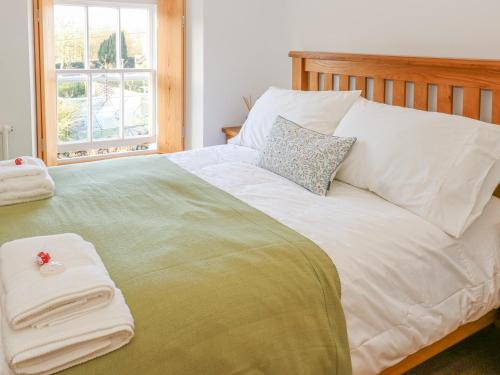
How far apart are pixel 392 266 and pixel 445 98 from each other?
967 millimetres

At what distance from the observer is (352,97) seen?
2455 millimetres

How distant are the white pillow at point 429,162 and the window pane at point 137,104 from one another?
2.08 meters

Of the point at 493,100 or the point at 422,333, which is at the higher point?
the point at 493,100

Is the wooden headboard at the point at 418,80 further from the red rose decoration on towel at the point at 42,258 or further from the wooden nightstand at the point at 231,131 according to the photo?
the red rose decoration on towel at the point at 42,258

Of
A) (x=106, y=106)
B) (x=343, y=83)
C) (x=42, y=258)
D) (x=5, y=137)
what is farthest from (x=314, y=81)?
(x=42, y=258)

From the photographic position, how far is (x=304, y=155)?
2.14m

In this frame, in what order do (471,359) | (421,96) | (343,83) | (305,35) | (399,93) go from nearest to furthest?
(471,359), (421,96), (399,93), (343,83), (305,35)

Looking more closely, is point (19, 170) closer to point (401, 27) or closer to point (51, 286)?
point (51, 286)

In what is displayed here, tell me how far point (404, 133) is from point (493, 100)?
15.4 inches

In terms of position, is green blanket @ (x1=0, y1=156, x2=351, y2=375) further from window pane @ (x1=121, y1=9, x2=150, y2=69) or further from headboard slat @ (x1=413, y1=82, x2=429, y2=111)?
window pane @ (x1=121, y1=9, x2=150, y2=69)

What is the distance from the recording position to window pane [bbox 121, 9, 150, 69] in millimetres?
3568

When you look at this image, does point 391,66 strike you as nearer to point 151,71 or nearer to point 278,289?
point 278,289

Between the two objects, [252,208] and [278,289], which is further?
[252,208]

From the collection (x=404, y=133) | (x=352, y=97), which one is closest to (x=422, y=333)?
(x=404, y=133)
